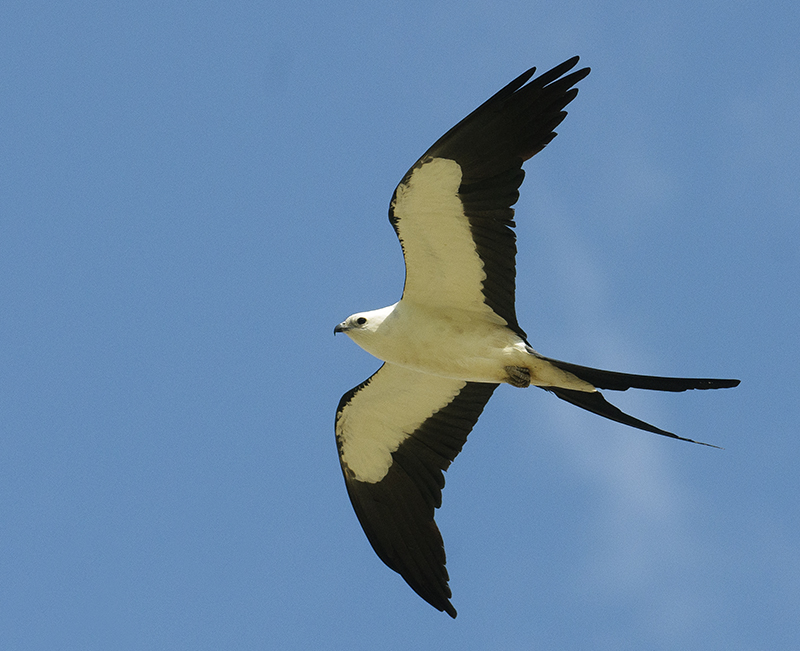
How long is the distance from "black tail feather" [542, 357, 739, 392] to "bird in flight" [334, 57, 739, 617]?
0.01m

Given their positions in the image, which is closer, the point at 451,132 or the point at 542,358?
the point at 451,132

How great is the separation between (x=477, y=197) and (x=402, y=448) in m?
2.87

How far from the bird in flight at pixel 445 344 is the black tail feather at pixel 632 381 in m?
0.01

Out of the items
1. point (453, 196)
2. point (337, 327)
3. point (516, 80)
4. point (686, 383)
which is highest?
point (516, 80)

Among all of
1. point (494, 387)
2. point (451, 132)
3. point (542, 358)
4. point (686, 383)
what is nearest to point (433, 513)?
point (494, 387)

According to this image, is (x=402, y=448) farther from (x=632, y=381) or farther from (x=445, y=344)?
(x=632, y=381)

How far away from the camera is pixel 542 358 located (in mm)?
8484

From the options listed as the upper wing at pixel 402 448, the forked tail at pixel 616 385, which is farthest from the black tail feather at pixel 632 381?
the upper wing at pixel 402 448

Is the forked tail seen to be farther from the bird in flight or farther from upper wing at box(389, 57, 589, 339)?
upper wing at box(389, 57, 589, 339)

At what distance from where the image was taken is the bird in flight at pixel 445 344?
790cm

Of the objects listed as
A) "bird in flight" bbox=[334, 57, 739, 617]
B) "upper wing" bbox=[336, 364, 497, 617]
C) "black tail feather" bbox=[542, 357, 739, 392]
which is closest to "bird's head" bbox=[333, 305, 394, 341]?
"bird in flight" bbox=[334, 57, 739, 617]

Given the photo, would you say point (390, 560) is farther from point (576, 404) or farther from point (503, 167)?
point (503, 167)

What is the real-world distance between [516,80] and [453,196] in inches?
42.2

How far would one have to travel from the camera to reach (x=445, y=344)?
29.0ft
